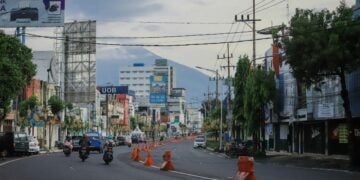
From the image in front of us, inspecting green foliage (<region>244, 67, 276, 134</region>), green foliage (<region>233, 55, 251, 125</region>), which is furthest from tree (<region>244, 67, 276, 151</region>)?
green foliage (<region>233, 55, 251, 125</region>)

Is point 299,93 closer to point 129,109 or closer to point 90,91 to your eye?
point 90,91

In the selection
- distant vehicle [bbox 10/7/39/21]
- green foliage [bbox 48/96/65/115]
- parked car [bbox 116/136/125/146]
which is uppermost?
distant vehicle [bbox 10/7/39/21]

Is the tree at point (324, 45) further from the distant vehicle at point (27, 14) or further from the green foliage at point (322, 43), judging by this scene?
the distant vehicle at point (27, 14)

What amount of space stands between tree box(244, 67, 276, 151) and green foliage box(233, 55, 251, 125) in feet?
13.9

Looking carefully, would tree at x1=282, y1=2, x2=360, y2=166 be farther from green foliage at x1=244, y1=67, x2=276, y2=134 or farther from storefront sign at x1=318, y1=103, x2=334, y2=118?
green foliage at x1=244, y1=67, x2=276, y2=134

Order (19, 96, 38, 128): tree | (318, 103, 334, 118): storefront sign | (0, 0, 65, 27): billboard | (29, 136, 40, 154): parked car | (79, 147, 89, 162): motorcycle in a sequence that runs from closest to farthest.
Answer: (79, 147, 89, 162): motorcycle < (318, 103, 334, 118): storefront sign < (0, 0, 65, 27): billboard < (29, 136, 40, 154): parked car < (19, 96, 38, 128): tree

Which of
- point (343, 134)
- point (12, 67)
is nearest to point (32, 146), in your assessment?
point (12, 67)

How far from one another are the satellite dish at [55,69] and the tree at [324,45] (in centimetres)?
5498

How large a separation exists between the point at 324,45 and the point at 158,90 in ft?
353

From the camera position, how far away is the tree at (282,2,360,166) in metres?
33.5

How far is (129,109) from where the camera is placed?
573ft

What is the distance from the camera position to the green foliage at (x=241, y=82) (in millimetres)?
60719

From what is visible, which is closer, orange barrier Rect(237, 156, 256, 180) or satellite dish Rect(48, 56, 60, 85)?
orange barrier Rect(237, 156, 256, 180)

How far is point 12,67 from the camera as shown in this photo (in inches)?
1809
